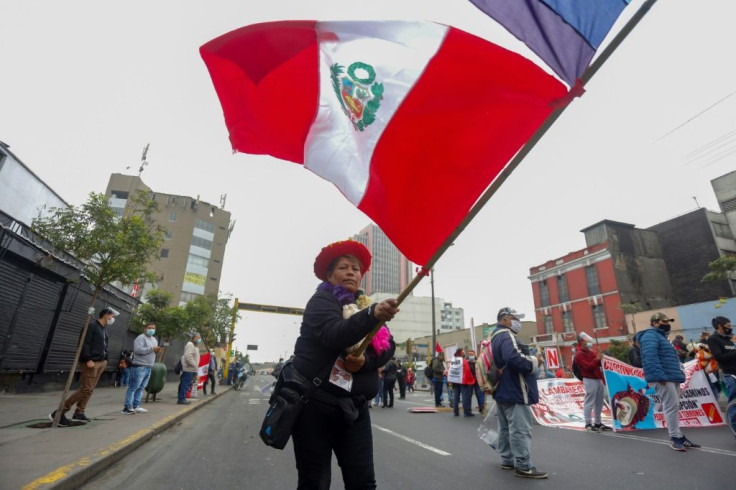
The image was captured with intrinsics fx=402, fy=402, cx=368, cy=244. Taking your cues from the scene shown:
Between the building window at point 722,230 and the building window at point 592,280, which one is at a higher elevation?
the building window at point 722,230

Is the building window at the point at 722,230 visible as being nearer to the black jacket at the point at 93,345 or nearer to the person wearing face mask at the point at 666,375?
the person wearing face mask at the point at 666,375

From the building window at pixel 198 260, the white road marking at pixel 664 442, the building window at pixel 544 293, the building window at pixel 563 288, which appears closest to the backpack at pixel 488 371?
the white road marking at pixel 664 442

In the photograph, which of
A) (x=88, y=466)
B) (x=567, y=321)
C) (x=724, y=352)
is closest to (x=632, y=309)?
(x=567, y=321)

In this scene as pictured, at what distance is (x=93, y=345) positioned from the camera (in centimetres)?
660

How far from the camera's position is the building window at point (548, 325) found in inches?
1750

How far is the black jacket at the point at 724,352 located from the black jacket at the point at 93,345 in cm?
942

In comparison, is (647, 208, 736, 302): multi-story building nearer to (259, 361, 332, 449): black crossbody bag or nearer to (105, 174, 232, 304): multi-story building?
(259, 361, 332, 449): black crossbody bag

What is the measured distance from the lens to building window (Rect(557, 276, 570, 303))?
43.2 metres

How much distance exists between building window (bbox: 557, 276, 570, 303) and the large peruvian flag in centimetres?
4588

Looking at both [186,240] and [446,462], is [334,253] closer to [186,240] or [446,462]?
[446,462]

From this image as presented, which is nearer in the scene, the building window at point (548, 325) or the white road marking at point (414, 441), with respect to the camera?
the white road marking at point (414, 441)

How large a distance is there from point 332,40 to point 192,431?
7.39 metres

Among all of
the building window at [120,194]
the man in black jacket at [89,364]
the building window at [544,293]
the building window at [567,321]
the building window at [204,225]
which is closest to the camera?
the man in black jacket at [89,364]

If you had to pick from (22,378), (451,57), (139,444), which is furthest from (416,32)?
(22,378)
